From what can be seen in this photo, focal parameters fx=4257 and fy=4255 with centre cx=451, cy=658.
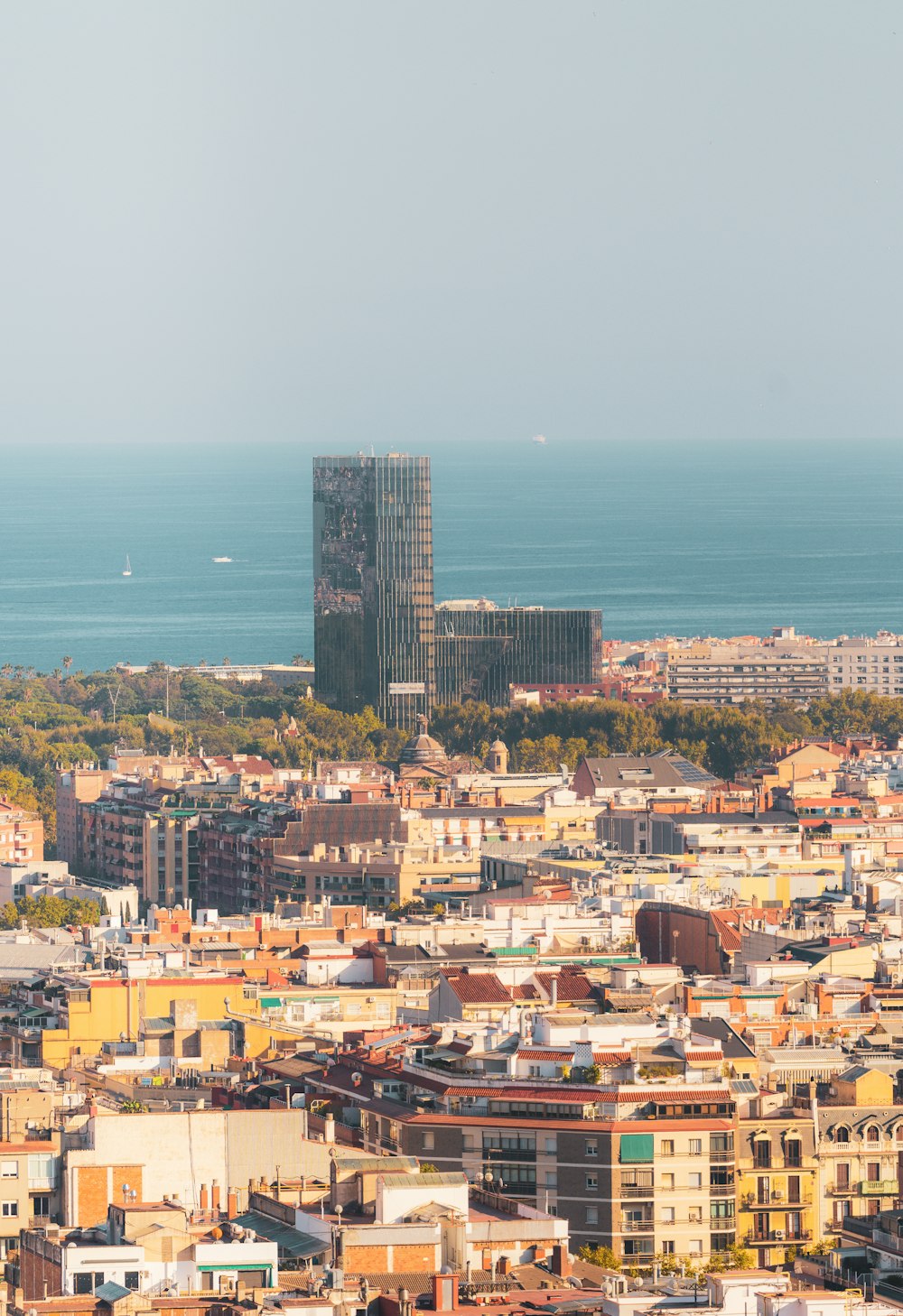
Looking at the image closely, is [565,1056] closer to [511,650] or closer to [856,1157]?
[856,1157]

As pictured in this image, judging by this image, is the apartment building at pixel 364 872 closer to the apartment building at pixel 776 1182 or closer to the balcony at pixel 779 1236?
the apartment building at pixel 776 1182

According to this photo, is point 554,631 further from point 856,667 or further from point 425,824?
point 425,824

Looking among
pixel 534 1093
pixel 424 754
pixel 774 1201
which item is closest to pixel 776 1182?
pixel 774 1201

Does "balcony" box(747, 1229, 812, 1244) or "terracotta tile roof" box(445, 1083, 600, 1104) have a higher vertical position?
"terracotta tile roof" box(445, 1083, 600, 1104)

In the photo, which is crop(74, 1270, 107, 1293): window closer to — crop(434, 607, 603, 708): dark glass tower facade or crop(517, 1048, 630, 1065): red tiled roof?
crop(517, 1048, 630, 1065): red tiled roof

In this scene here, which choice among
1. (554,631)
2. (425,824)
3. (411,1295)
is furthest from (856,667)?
(411,1295)

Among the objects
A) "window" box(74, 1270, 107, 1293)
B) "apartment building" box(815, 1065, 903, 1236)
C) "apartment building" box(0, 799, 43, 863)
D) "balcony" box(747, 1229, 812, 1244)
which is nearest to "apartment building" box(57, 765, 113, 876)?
"apartment building" box(0, 799, 43, 863)
